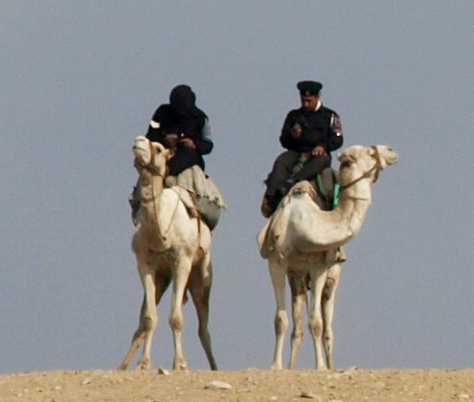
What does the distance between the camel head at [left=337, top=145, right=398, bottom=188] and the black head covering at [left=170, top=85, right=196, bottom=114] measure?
204cm

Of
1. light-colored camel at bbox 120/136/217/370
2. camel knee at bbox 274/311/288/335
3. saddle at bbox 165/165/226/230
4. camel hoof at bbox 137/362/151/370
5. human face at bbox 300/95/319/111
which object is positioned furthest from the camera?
human face at bbox 300/95/319/111

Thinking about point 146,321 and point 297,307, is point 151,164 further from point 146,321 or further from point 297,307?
point 297,307

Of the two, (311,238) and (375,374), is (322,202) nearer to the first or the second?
(311,238)

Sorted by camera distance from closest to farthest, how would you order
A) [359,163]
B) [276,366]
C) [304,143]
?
[276,366], [359,163], [304,143]

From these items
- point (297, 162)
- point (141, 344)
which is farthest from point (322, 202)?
point (141, 344)

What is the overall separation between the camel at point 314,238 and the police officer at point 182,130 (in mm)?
1348

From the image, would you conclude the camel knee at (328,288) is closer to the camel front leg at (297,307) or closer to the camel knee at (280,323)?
the camel front leg at (297,307)

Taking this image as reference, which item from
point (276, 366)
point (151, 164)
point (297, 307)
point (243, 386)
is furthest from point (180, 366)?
point (243, 386)

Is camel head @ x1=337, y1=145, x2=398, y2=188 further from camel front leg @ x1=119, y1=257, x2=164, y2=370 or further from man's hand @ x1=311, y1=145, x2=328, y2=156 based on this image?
camel front leg @ x1=119, y1=257, x2=164, y2=370

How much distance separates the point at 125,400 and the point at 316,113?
7.07 meters

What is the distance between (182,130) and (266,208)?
135cm

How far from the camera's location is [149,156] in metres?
33.3

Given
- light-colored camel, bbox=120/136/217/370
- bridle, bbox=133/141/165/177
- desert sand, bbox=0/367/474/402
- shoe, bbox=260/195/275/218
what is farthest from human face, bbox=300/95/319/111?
desert sand, bbox=0/367/474/402

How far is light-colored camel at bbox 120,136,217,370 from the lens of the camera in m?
33.5
